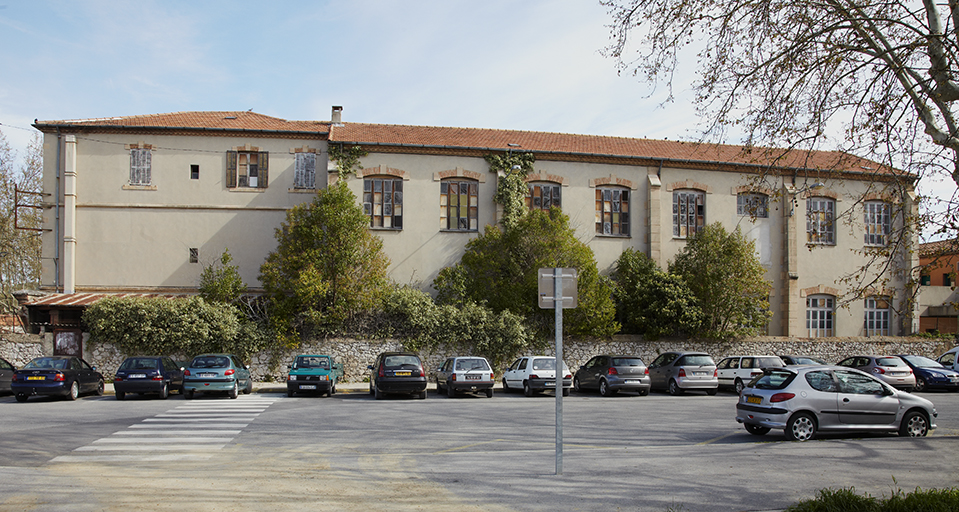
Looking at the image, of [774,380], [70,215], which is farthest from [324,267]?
[774,380]

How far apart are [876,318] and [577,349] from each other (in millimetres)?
18164

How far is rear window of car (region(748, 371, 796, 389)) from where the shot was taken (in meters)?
13.3

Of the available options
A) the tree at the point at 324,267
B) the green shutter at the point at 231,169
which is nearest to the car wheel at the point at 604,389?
the tree at the point at 324,267

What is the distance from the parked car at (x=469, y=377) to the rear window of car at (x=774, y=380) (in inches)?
426

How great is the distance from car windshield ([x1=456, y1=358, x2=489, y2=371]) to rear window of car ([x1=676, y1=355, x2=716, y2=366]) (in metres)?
7.49

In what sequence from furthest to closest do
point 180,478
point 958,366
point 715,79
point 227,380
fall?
point 958,366
point 227,380
point 715,79
point 180,478

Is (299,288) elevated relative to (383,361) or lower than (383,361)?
elevated

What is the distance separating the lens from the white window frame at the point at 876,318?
36312mm

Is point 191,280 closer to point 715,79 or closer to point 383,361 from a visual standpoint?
point 383,361

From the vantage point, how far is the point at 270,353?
2847 cm

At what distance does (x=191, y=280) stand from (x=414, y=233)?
10.6 m

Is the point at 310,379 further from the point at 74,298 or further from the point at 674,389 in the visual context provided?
the point at 74,298

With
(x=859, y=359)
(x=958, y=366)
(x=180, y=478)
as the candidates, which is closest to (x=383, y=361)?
(x=180, y=478)

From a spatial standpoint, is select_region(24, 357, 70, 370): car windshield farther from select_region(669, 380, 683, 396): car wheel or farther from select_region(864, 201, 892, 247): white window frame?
select_region(864, 201, 892, 247): white window frame
